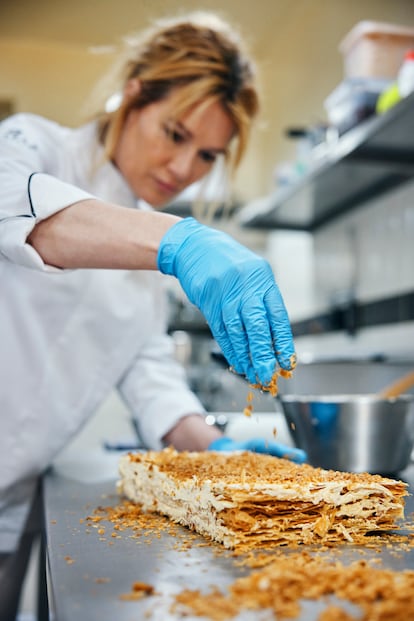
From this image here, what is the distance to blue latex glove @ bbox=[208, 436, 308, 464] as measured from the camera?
139cm

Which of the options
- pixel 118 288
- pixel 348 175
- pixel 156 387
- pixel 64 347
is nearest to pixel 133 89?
pixel 118 288

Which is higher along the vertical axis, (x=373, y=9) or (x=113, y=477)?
(x=373, y=9)

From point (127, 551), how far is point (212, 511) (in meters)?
0.13

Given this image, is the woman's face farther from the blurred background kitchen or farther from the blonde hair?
the blurred background kitchen

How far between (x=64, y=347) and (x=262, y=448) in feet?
1.79

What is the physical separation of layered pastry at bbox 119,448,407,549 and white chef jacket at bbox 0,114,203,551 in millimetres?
641

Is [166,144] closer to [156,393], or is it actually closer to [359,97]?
[156,393]

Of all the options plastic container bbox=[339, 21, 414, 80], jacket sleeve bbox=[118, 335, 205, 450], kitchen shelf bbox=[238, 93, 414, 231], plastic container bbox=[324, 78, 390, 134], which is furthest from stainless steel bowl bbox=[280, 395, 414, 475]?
plastic container bbox=[339, 21, 414, 80]

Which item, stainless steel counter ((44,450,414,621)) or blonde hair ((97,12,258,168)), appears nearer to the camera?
stainless steel counter ((44,450,414,621))

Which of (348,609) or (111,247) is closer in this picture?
(348,609)

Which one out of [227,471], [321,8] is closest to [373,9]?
[321,8]

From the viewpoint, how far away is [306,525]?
90 centimetres

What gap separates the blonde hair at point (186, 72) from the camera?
5.49 feet

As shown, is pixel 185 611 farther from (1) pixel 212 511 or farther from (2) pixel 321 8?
(2) pixel 321 8
